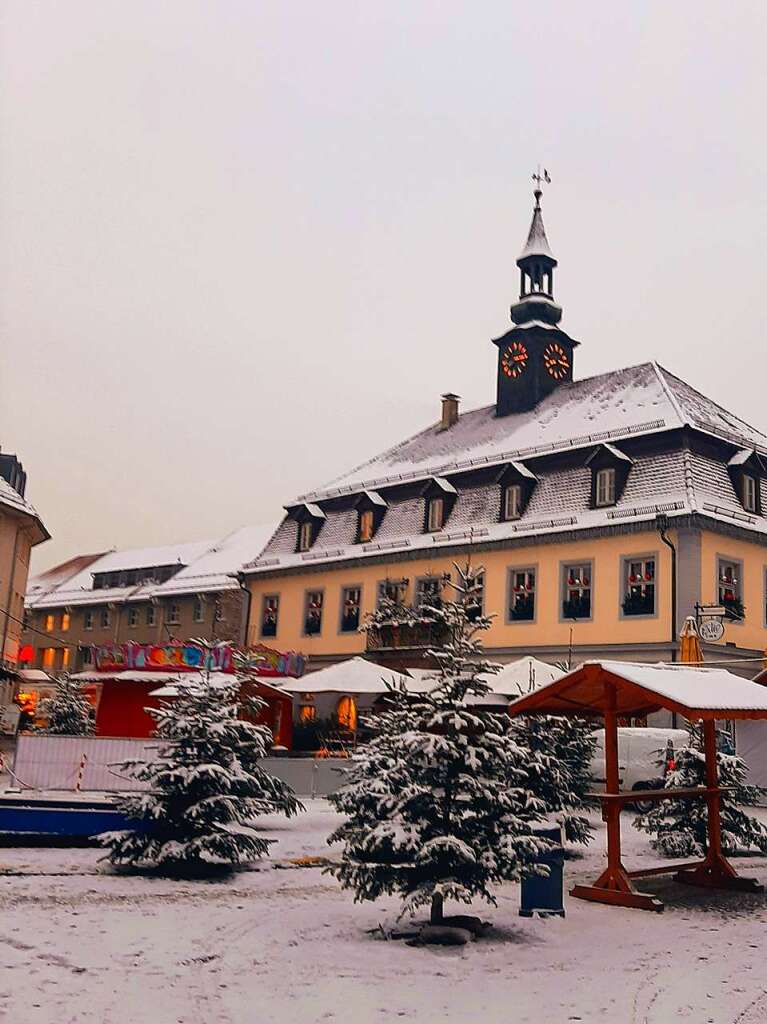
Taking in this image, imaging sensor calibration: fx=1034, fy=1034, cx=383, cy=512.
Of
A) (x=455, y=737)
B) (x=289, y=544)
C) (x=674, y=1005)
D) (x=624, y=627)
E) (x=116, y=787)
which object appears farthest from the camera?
(x=289, y=544)

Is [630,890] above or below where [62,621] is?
below

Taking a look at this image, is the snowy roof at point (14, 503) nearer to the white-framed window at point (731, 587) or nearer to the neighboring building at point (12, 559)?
the neighboring building at point (12, 559)

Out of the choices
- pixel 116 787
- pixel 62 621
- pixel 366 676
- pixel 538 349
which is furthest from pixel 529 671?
pixel 62 621

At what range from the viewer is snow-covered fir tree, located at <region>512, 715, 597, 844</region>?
16.0 metres

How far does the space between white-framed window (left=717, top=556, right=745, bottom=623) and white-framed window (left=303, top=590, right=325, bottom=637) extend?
16277mm

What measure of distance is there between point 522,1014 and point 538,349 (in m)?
34.7

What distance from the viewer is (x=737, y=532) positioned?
31.2 meters

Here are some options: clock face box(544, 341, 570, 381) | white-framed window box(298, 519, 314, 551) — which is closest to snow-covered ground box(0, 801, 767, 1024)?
clock face box(544, 341, 570, 381)

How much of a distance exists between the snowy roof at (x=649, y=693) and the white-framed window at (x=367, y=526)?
25557mm

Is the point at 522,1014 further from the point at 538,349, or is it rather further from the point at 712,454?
the point at 538,349

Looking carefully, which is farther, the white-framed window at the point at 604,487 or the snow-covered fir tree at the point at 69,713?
the snow-covered fir tree at the point at 69,713

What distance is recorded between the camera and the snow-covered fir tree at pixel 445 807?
1057 centimetres

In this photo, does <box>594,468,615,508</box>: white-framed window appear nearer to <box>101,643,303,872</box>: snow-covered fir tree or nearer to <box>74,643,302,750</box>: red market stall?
<box>74,643,302,750</box>: red market stall

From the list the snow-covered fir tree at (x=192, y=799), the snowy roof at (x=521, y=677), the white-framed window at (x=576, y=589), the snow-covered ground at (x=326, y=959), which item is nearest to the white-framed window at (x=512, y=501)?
the white-framed window at (x=576, y=589)
